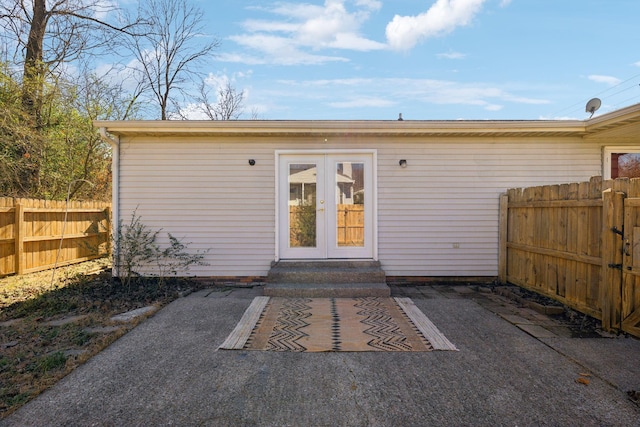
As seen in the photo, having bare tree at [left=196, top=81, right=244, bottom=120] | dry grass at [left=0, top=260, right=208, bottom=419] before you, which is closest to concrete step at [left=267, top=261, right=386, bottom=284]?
dry grass at [left=0, top=260, right=208, bottom=419]

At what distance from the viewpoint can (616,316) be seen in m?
3.43

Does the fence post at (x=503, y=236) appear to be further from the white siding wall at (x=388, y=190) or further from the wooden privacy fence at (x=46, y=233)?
the wooden privacy fence at (x=46, y=233)

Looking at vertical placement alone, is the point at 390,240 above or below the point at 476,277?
above

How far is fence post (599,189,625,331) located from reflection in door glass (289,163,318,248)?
385 cm

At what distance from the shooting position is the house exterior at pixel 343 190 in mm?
5703

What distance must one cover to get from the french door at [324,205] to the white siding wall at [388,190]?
188 mm

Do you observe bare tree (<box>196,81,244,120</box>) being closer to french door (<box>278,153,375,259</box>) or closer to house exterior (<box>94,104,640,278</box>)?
house exterior (<box>94,104,640,278</box>)

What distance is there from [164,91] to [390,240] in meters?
12.4

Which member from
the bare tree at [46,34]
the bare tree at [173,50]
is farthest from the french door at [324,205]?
the bare tree at [173,50]

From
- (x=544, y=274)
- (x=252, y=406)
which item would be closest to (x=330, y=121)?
(x=544, y=274)

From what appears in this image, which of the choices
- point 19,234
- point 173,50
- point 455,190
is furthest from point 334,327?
point 173,50

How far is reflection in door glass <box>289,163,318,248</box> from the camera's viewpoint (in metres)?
Answer: 5.77

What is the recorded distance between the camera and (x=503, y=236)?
5648mm

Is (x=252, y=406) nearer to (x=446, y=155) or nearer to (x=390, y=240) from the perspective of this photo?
(x=390, y=240)
